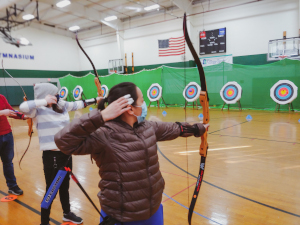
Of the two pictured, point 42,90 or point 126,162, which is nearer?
point 126,162

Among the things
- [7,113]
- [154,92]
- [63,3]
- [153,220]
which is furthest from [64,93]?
[153,220]

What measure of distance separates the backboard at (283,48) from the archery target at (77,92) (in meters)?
8.69

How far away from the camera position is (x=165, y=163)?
288cm

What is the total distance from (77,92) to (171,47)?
5316 millimetres

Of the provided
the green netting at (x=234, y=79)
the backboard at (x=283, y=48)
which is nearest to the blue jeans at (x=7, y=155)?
the green netting at (x=234, y=79)

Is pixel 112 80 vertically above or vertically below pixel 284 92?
above

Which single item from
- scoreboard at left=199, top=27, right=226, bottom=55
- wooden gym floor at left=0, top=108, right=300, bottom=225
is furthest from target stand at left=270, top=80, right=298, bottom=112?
wooden gym floor at left=0, top=108, right=300, bottom=225

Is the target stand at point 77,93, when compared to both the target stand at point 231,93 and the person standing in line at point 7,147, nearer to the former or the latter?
the target stand at point 231,93

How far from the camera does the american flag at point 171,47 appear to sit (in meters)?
10.2

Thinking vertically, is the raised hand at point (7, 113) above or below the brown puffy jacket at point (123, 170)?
above

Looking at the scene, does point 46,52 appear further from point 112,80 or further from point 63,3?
point 112,80

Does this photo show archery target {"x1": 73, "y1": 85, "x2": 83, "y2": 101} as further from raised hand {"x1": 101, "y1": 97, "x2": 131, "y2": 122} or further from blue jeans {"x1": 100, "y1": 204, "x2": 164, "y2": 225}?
raised hand {"x1": 101, "y1": 97, "x2": 131, "y2": 122}

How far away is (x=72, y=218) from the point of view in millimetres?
1677

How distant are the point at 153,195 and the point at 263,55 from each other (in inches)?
360
